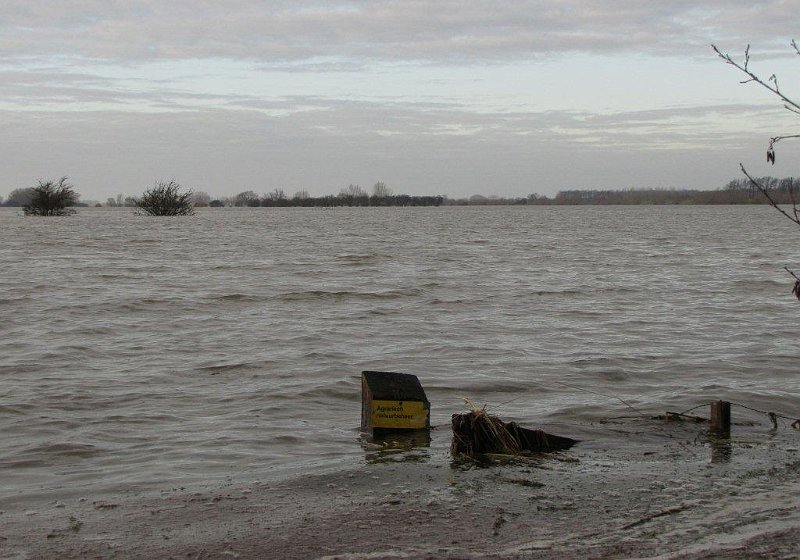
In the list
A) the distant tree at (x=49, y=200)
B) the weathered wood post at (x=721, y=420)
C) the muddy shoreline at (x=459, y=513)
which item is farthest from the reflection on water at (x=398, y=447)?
the distant tree at (x=49, y=200)

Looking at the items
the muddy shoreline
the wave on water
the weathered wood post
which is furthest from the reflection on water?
the wave on water

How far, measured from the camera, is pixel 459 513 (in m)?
6.30

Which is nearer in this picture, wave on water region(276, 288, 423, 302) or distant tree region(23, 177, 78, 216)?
wave on water region(276, 288, 423, 302)

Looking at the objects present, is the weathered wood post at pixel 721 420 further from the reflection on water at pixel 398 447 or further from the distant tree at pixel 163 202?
the distant tree at pixel 163 202

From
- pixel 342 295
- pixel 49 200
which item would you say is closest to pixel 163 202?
pixel 49 200

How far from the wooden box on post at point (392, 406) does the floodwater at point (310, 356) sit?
33cm

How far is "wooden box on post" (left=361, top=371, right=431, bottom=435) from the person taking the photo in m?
8.71

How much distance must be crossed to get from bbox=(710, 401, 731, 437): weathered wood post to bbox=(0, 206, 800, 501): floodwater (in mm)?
1546

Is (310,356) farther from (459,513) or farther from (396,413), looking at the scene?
(459,513)

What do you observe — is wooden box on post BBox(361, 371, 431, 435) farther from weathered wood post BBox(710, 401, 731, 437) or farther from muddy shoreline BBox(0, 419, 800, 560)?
weathered wood post BBox(710, 401, 731, 437)

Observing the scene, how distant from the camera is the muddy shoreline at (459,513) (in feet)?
18.2

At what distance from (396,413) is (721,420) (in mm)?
3209

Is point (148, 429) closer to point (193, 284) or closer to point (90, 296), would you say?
point (90, 296)

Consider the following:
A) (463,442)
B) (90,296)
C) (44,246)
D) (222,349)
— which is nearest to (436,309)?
(222,349)
